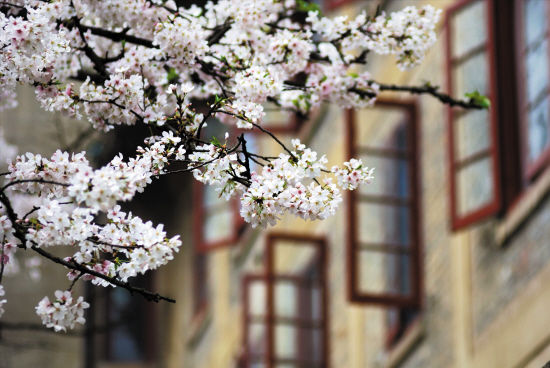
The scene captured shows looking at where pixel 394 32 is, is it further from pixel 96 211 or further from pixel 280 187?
pixel 96 211

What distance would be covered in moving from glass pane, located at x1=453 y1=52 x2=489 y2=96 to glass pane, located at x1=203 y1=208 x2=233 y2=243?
8396 mm

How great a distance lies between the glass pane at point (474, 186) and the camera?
35.2 feet

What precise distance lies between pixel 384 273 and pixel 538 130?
3177 millimetres

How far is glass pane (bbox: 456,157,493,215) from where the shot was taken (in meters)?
10.7

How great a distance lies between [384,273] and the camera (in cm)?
1298

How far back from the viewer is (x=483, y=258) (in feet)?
36.0

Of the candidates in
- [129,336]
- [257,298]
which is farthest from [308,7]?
[129,336]

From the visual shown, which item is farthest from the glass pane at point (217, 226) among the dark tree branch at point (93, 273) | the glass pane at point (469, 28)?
the dark tree branch at point (93, 273)

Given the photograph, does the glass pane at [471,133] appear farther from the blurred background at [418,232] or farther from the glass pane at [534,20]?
the glass pane at [534,20]

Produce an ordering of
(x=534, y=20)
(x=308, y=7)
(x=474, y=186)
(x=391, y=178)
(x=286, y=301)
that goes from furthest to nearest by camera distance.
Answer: (x=286, y=301) → (x=391, y=178) → (x=474, y=186) → (x=534, y=20) → (x=308, y=7)

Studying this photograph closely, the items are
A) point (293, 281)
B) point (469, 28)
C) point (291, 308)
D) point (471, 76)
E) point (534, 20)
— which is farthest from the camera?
point (291, 308)

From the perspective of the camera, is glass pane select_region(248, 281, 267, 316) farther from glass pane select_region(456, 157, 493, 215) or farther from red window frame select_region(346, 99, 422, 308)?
glass pane select_region(456, 157, 493, 215)

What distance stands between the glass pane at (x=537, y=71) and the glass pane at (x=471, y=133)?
17.4 inches

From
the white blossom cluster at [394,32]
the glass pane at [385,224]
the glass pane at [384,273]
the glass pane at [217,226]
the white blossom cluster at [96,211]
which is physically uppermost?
the glass pane at [217,226]
